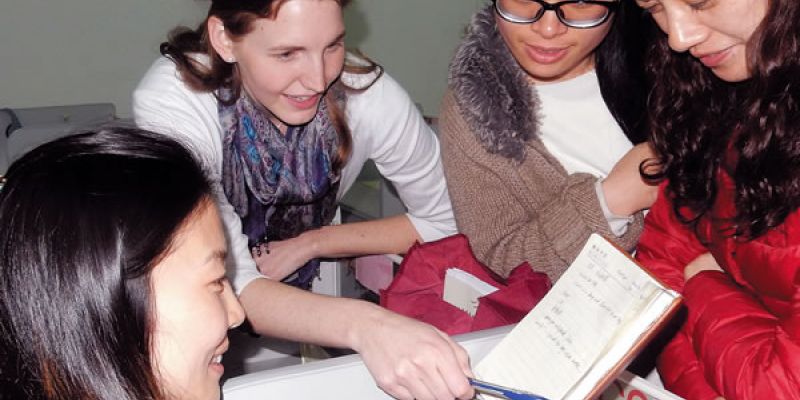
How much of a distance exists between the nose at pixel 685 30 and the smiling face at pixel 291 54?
551 millimetres

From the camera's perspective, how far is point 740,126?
1.12 m

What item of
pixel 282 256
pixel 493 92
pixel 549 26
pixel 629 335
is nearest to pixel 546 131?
pixel 493 92

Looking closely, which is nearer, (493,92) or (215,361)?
(215,361)

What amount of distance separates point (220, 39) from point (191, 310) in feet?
2.14

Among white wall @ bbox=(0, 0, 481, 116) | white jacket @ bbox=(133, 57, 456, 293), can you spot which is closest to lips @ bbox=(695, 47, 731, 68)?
white jacket @ bbox=(133, 57, 456, 293)

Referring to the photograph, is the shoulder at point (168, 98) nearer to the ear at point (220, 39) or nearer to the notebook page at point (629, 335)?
the ear at point (220, 39)

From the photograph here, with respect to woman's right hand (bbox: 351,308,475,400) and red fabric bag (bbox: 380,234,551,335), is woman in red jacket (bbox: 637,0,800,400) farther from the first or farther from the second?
woman's right hand (bbox: 351,308,475,400)

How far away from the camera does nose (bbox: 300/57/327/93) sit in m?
1.38

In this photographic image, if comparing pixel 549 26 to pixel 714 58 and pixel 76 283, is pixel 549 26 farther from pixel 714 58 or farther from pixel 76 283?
pixel 76 283

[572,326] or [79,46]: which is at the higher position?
[572,326]

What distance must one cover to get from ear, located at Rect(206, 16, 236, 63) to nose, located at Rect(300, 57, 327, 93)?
14 cm

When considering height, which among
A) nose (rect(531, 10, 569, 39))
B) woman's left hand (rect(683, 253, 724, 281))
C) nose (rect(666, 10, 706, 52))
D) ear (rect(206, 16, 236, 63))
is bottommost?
woman's left hand (rect(683, 253, 724, 281))

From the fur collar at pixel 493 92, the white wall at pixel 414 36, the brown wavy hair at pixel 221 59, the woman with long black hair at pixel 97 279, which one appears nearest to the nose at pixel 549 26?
the fur collar at pixel 493 92

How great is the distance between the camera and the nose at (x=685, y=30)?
1.07 m
